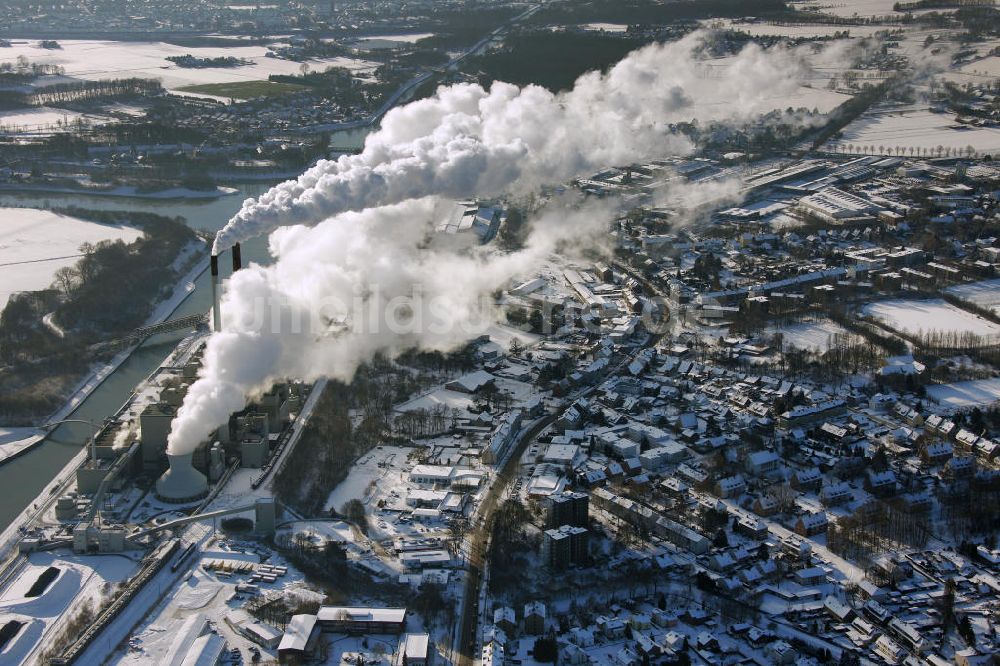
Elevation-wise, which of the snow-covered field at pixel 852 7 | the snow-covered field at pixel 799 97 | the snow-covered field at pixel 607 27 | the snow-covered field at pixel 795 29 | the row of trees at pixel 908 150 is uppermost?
the snow-covered field at pixel 852 7

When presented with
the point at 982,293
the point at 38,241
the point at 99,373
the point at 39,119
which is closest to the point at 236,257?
the point at 99,373

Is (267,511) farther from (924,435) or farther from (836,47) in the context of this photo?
(836,47)

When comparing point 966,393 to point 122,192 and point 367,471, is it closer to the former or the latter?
point 367,471

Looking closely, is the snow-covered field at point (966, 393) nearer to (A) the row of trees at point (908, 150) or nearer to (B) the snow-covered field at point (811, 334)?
(B) the snow-covered field at point (811, 334)

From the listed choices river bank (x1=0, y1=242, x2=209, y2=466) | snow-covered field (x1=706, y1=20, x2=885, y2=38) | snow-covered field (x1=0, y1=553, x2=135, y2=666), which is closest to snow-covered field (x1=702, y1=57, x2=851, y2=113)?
snow-covered field (x1=706, y1=20, x2=885, y2=38)

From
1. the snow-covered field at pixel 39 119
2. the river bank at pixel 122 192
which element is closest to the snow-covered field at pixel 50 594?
the river bank at pixel 122 192
